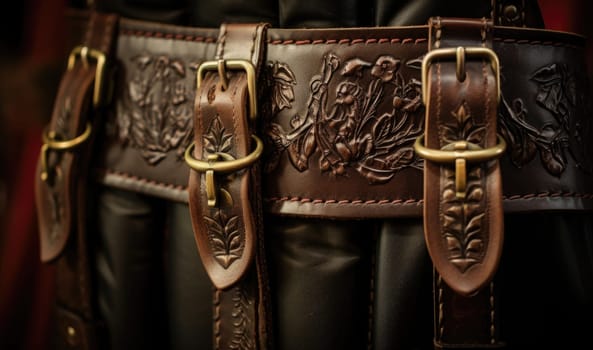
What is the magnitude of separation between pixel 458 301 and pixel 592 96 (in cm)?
26

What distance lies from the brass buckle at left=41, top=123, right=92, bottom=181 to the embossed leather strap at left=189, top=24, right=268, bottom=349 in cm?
18

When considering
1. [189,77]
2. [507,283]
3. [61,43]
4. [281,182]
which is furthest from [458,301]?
[61,43]

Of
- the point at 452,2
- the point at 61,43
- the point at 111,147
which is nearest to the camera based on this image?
the point at 452,2

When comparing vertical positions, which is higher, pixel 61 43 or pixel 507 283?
pixel 61 43

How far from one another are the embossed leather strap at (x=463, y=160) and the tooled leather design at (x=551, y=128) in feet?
0.13

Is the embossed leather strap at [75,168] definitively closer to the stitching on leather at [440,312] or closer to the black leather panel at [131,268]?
the black leather panel at [131,268]

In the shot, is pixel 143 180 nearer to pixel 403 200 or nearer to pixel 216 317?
pixel 216 317

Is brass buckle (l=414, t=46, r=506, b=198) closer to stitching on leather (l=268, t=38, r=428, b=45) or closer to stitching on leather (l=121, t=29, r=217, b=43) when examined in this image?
stitching on leather (l=268, t=38, r=428, b=45)

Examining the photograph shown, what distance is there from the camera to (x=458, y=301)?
509 mm

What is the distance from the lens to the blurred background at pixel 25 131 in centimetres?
87

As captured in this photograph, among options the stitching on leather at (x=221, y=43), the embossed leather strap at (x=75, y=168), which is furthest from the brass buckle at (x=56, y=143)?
the stitching on leather at (x=221, y=43)

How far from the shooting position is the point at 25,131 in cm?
90

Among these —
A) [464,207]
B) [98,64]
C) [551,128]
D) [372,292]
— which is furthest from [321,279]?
[98,64]

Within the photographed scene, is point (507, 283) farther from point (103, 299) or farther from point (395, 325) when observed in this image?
point (103, 299)
